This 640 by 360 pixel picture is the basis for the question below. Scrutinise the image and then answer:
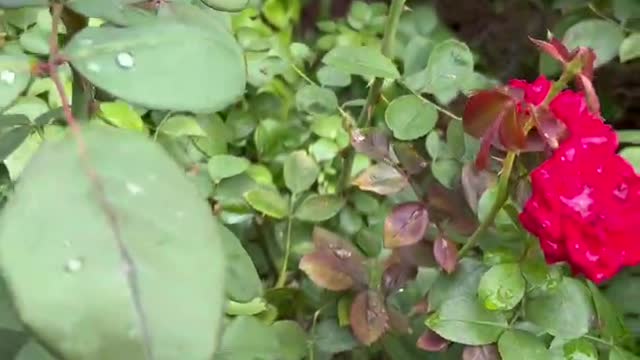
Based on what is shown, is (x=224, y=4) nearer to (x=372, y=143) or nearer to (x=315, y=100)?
(x=372, y=143)

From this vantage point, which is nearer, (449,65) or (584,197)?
(584,197)

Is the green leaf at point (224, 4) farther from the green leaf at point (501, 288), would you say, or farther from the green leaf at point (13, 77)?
the green leaf at point (501, 288)

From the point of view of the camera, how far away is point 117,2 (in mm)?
642

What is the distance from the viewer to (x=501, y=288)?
35.6 inches

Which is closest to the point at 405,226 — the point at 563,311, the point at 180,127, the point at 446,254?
the point at 446,254

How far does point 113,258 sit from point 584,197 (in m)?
0.47

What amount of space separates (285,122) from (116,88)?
30.9 inches

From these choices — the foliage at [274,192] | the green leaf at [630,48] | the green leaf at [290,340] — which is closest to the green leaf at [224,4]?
the foliage at [274,192]

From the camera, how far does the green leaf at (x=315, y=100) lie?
1.19 m

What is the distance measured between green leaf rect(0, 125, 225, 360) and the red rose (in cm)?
40

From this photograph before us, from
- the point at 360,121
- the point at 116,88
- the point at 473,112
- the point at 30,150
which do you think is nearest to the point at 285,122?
the point at 360,121

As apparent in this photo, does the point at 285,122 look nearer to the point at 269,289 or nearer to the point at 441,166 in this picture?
the point at 269,289

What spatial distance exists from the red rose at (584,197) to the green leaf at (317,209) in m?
0.28

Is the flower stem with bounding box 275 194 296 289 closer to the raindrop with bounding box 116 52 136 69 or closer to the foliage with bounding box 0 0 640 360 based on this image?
the foliage with bounding box 0 0 640 360
